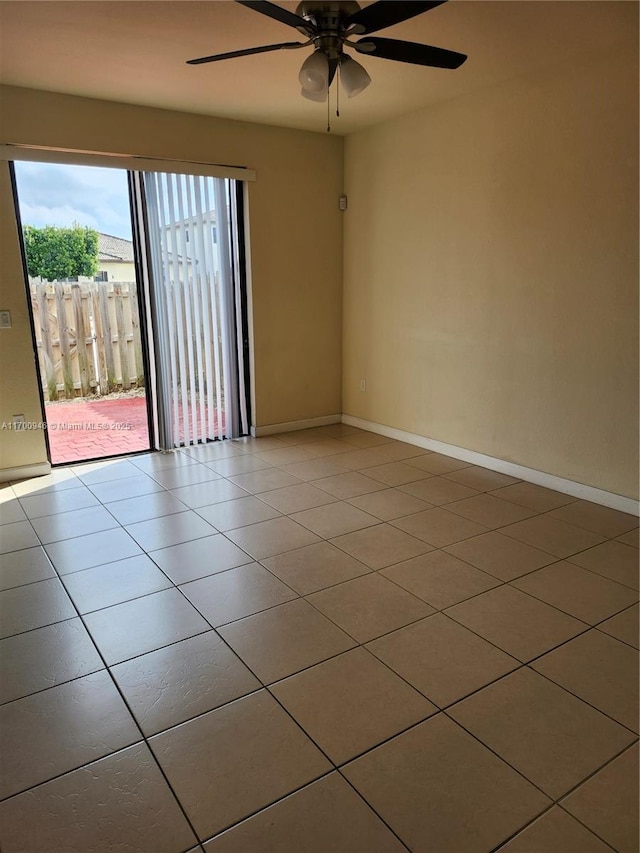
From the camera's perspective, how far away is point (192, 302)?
15.3ft

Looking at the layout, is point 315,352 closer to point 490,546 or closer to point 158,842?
point 490,546

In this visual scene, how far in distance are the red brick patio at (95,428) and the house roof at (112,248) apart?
5.31 ft

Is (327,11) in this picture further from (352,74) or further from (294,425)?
(294,425)

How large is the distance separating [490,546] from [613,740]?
4.30 ft

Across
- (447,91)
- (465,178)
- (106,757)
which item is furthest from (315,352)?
(106,757)

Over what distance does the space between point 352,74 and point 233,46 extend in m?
0.93

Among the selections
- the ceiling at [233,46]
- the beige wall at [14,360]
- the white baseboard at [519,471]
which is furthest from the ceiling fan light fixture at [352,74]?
the white baseboard at [519,471]

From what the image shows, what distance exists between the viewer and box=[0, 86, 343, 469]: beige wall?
156 inches

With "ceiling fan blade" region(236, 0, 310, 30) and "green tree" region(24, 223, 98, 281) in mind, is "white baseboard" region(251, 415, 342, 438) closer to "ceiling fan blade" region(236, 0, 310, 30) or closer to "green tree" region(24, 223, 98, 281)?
"green tree" region(24, 223, 98, 281)

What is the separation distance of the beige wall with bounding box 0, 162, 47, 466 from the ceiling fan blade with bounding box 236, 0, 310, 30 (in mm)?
2515

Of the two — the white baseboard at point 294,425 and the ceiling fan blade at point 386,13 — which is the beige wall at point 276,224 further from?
the ceiling fan blade at point 386,13

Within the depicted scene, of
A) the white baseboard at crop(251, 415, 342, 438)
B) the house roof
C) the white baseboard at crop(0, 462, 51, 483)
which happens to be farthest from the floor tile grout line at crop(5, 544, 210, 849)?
the house roof

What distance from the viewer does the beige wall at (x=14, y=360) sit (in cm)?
381

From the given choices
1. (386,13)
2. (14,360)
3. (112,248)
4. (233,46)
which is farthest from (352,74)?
(112,248)
